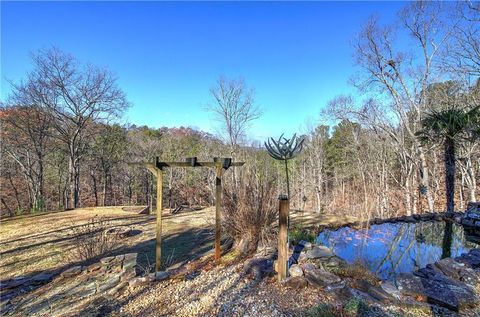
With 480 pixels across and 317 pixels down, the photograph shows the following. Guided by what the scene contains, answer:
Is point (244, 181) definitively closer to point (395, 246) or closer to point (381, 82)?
point (395, 246)

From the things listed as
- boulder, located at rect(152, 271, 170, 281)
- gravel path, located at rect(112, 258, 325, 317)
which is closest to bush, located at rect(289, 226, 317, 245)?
gravel path, located at rect(112, 258, 325, 317)

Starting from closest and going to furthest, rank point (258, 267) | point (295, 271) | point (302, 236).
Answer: point (295, 271) → point (258, 267) → point (302, 236)

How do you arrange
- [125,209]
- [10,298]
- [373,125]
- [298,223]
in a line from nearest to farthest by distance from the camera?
[10,298] < [298,223] < [125,209] < [373,125]

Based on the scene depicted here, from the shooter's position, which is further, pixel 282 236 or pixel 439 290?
pixel 282 236

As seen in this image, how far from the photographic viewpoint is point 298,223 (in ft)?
18.3

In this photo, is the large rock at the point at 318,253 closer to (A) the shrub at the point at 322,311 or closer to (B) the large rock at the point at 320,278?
(B) the large rock at the point at 320,278

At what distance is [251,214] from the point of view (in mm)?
3768

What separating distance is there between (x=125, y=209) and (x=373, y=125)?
386 inches

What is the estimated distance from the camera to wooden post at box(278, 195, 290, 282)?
8.68 feet

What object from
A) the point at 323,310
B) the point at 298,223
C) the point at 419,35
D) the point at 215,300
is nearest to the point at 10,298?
the point at 215,300

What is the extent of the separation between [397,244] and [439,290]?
1582mm

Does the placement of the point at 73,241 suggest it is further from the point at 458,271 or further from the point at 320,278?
the point at 458,271

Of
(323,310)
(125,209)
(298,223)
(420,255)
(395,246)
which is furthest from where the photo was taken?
(125,209)

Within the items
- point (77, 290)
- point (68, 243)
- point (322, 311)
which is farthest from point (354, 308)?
point (68, 243)
